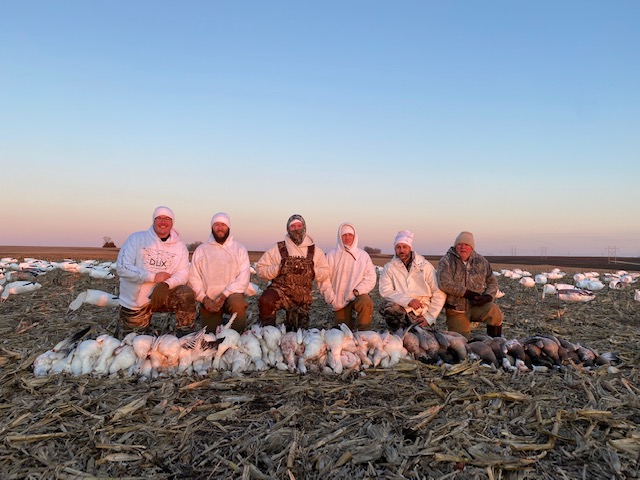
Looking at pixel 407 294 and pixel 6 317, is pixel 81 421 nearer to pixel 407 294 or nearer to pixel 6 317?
pixel 407 294

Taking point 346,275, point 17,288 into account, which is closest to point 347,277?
point 346,275

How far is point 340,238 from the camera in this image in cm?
675

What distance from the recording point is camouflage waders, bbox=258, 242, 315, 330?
6.29m

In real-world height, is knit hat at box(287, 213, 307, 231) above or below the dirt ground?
above

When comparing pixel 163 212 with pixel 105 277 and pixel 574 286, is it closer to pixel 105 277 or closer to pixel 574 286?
pixel 105 277

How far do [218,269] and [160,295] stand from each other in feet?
2.69

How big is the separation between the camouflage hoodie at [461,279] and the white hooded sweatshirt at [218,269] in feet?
8.46

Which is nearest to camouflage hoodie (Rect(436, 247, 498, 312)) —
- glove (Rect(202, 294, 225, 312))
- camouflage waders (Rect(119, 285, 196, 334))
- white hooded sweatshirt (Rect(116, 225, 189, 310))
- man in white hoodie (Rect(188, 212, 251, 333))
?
man in white hoodie (Rect(188, 212, 251, 333))

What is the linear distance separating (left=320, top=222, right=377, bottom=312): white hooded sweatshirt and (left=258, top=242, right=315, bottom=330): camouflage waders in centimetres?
32

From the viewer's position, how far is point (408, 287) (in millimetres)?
6480

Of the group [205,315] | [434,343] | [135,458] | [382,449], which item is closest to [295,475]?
[382,449]

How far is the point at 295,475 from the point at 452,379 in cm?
208

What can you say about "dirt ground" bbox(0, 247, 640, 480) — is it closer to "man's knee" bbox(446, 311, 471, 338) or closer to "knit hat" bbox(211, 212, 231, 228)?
"man's knee" bbox(446, 311, 471, 338)

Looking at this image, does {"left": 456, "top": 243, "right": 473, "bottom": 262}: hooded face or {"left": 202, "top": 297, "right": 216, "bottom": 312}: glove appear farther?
{"left": 456, "top": 243, "right": 473, "bottom": 262}: hooded face
